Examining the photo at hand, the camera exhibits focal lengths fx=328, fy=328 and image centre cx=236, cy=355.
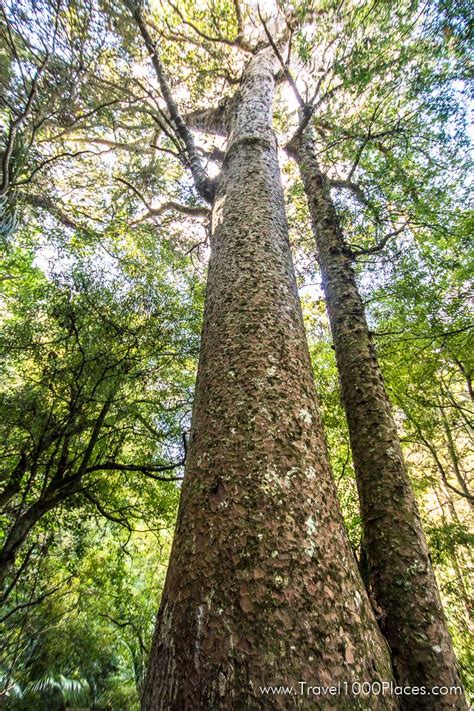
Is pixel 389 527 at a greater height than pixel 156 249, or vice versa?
pixel 156 249

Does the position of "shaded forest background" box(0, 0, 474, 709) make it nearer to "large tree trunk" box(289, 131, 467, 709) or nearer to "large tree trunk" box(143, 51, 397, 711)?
"large tree trunk" box(289, 131, 467, 709)

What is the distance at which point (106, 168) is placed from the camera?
267 inches

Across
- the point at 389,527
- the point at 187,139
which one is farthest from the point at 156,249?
the point at 389,527

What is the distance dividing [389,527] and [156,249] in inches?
241

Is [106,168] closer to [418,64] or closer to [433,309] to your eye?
[418,64]

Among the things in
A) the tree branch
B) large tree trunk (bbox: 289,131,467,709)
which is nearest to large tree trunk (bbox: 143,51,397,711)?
large tree trunk (bbox: 289,131,467,709)

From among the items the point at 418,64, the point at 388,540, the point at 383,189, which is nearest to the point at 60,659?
the point at 388,540

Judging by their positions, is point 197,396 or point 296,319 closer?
point 197,396

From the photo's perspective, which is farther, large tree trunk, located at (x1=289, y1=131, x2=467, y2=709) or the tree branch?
the tree branch

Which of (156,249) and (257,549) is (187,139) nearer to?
(156,249)

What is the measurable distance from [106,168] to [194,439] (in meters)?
7.42

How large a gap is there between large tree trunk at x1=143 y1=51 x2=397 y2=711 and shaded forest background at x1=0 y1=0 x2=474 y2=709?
2.00 meters

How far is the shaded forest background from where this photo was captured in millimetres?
3607

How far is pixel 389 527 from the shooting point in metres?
1.58
